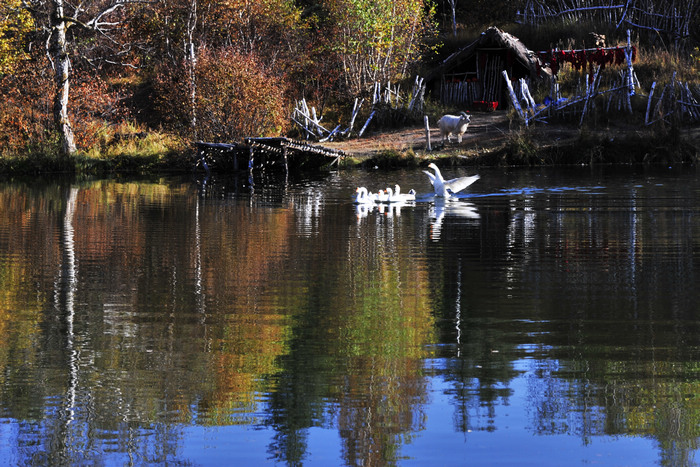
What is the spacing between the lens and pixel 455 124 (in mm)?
39469

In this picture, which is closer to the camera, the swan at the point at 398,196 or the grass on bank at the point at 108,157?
the swan at the point at 398,196

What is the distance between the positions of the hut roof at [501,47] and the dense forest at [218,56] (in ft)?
8.38

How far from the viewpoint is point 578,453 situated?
21.5 feet

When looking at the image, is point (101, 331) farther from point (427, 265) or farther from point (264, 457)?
point (427, 265)

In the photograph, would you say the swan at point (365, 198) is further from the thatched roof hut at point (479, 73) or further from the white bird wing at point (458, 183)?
the thatched roof hut at point (479, 73)

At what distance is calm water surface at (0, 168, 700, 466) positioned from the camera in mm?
6840

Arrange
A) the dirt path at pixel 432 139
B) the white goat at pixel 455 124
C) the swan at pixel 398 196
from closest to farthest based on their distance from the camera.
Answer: the swan at pixel 398 196, the white goat at pixel 455 124, the dirt path at pixel 432 139

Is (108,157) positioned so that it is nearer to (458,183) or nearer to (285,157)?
(285,157)

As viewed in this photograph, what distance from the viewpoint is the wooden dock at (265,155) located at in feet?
123

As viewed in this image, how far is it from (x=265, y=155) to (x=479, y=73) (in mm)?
12821

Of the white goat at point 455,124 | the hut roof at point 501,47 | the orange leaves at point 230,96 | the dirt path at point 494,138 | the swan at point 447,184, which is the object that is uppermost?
the hut roof at point 501,47

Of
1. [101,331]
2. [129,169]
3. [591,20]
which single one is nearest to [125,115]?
[129,169]

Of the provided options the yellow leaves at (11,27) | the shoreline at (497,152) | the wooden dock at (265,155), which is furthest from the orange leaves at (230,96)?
→ the yellow leaves at (11,27)

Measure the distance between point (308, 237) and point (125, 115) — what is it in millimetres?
30952
